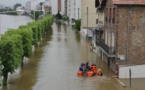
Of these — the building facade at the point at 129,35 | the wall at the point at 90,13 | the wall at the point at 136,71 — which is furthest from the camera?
the wall at the point at 90,13

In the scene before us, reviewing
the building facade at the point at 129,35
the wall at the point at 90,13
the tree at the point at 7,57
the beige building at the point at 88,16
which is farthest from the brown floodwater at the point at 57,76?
the wall at the point at 90,13

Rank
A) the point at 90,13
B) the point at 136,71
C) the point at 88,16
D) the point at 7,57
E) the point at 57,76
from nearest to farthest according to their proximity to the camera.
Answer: the point at 7,57
the point at 136,71
the point at 57,76
the point at 88,16
the point at 90,13

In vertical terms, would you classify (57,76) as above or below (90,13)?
below

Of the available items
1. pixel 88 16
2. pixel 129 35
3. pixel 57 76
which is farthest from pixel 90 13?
pixel 57 76

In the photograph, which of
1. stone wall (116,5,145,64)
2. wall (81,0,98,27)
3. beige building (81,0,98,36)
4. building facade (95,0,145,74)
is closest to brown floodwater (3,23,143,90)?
building facade (95,0,145,74)

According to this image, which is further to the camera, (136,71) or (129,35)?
(129,35)

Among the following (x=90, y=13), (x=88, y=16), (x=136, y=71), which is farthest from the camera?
(x=90, y=13)

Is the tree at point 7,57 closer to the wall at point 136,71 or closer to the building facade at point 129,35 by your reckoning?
the wall at point 136,71

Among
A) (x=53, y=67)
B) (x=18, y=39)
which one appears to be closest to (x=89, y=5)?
(x=53, y=67)

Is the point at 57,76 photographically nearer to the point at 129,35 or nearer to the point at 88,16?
the point at 129,35

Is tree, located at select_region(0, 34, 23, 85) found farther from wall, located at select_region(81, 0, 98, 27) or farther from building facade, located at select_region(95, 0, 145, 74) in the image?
wall, located at select_region(81, 0, 98, 27)

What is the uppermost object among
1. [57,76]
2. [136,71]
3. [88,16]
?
[88,16]

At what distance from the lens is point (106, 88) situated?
32.5 m

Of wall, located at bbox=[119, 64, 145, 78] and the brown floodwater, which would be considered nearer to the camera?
the brown floodwater
